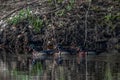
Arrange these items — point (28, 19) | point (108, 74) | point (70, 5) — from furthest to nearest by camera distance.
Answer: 1. point (70, 5)
2. point (28, 19)
3. point (108, 74)

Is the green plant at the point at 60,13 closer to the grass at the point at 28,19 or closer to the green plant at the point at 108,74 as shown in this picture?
the grass at the point at 28,19

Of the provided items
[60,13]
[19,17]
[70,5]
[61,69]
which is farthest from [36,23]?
[61,69]

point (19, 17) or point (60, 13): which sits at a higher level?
point (60, 13)

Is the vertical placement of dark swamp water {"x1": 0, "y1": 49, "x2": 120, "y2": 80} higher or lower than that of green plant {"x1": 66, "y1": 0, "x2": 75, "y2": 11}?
lower

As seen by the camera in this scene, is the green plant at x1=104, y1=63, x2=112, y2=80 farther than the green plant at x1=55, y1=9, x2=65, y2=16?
No

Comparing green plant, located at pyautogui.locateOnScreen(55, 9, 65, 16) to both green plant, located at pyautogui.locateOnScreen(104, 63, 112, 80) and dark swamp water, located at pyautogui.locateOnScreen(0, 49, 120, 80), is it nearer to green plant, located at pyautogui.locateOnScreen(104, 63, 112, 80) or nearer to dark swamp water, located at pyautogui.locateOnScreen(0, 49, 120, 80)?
dark swamp water, located at pyautogui.locateOnScreen(0, 49, 120, 80)

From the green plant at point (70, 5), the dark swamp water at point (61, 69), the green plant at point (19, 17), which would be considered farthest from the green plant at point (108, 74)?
the green plant at point (19, 17)

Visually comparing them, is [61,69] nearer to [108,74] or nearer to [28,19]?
[108,74]

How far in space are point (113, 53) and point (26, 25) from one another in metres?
3.86

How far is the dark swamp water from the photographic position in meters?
15.0

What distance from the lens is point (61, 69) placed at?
16766mm

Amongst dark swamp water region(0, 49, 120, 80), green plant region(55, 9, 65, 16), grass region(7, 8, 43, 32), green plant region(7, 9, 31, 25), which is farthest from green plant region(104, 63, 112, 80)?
green plant region(7, 9, 31, 25)

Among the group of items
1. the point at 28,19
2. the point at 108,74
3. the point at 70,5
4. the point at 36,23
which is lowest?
the point at 36,23

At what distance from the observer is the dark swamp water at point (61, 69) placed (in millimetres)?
15023
